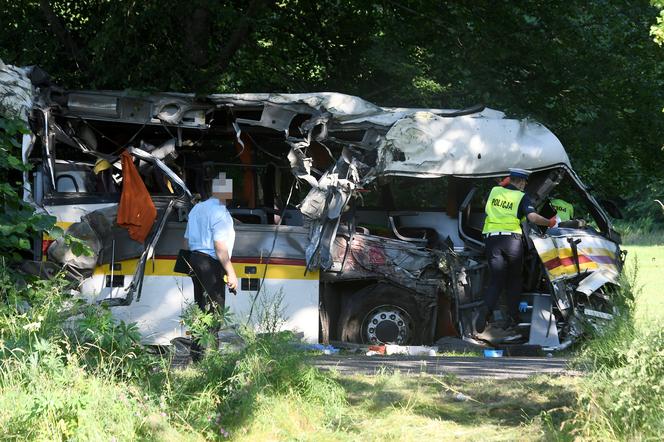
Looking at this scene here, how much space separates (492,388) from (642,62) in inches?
385

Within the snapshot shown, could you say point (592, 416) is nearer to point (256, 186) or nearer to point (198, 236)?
point (198, 236)

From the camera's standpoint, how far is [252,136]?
13492mm

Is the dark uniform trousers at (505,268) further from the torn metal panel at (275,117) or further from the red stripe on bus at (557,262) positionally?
the torn metal panel at (275,117)

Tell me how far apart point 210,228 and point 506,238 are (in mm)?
3736

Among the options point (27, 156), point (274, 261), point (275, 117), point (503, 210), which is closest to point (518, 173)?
point (503, 210)

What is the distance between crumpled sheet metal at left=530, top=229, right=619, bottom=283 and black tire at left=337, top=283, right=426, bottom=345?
1.47 m

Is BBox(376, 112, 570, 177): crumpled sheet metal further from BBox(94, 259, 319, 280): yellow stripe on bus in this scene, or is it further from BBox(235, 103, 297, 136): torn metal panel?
BBox(94, 259, 319, 280): yellow stripe on bus

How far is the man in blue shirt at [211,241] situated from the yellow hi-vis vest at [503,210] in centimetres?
341

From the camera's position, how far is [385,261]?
12188 mm

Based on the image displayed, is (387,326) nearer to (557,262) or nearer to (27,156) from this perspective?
(557,262)

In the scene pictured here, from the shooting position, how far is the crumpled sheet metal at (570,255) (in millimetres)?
12109

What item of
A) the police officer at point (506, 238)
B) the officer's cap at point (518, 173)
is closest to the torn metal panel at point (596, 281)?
the police officer at point (506, 238)

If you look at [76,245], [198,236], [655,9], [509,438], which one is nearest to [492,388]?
[509,438]

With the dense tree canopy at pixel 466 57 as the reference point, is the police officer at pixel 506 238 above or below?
below
